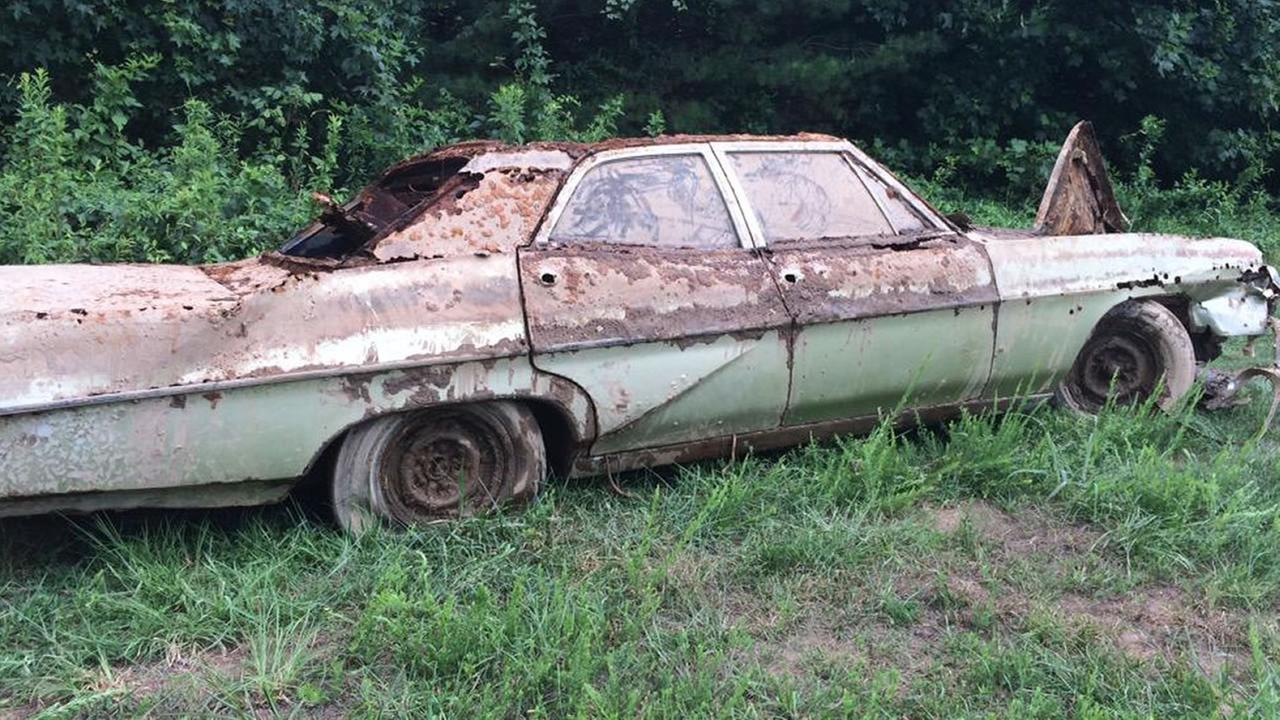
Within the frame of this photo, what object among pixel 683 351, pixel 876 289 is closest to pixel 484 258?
pixel 683 351

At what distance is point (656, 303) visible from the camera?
12.6ft

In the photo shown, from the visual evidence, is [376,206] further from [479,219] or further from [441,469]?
[441,469]

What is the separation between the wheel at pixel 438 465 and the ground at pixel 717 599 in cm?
11

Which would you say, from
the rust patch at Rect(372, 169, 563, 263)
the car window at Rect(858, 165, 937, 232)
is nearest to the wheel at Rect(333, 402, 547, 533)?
the rust patch at Rect(372, 169, 563, 263)

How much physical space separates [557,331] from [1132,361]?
9.36 ft

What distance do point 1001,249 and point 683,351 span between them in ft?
5.12

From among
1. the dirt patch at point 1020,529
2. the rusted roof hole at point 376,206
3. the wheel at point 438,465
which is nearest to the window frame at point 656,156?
the rusted roof hole at point 376,206

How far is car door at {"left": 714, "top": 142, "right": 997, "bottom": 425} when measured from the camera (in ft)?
13.4

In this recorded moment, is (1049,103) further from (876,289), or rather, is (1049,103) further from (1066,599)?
(1066,599)

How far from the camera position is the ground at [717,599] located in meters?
2.83

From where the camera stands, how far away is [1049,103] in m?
11.6

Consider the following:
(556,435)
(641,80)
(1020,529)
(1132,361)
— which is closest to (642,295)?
(556,435)

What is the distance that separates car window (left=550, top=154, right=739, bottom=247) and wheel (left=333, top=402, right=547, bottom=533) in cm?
71

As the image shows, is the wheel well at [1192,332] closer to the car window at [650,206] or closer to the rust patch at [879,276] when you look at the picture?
the rust patch at [879,276]
